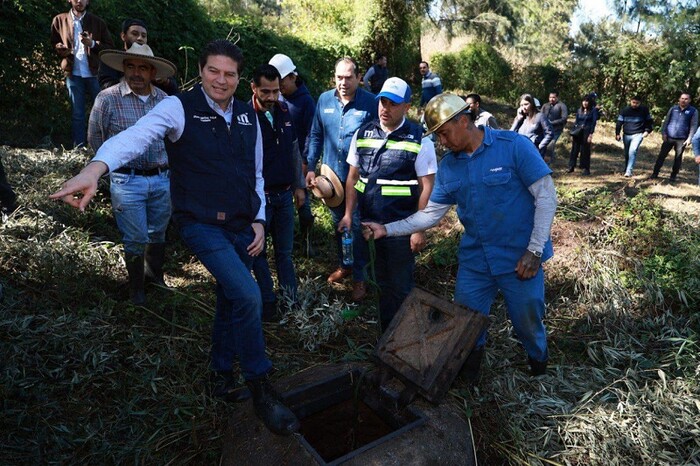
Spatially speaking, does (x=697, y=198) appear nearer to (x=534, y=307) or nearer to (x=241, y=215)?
(x=534, y=307)

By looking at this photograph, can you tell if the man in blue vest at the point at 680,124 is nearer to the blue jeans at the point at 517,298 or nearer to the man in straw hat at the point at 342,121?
the man in straw hat at the point at 342,121

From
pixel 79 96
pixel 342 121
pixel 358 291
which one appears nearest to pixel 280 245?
pixel 358 291

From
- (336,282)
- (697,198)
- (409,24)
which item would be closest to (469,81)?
(409,24)

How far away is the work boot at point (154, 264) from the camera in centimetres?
454

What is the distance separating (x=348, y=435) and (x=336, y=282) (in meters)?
2.16

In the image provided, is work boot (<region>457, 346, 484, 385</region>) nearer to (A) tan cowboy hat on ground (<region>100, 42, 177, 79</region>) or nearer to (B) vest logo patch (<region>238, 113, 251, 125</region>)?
(B) vest logo patch (<region>238, 113, 251, 125</region>)

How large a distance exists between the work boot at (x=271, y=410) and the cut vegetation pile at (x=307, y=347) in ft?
1.39

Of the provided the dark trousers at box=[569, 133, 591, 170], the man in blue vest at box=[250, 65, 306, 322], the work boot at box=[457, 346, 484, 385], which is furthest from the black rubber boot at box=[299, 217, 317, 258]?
the dark trousers at box=[569, 133, 591, 170]

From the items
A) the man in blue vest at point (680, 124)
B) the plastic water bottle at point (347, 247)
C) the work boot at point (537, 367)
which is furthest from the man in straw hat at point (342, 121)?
the man in blue vest at point (680, 124)

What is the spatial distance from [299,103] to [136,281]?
245cm

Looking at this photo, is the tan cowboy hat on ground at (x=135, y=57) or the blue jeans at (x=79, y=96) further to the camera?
the blue jeans at (x=79, y=96)

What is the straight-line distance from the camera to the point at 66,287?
13.9 feet

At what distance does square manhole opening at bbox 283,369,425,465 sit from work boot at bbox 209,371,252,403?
14.3 inches

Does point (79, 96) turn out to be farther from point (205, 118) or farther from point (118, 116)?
point (205, 118)
